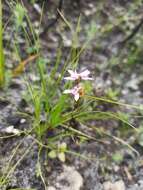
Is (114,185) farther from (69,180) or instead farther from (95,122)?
(95,122)

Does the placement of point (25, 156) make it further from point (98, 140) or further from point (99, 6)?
point (99, 6)

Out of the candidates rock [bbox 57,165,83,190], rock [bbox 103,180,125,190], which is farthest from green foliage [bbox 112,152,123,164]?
rock [bbox 57,165,83,190]

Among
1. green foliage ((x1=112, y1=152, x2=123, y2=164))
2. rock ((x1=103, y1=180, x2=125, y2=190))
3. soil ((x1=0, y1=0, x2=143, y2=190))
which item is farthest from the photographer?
green foliage ((x1=112, y1=152, x2=123, y2=164))

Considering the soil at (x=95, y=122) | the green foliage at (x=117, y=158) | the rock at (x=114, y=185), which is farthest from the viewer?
the green foliage at (x=117, y=158)

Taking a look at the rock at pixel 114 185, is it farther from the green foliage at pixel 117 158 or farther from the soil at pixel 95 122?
the green foliage at pixel 117 158

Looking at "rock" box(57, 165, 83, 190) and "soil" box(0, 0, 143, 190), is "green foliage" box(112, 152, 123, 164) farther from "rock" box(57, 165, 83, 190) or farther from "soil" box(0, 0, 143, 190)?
"rock" box(57, 165, 83, 190)

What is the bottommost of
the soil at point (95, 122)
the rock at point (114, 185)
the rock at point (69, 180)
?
the rock at point (114, 185)

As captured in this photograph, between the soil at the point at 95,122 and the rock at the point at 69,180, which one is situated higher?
the soil at the point at 95,122

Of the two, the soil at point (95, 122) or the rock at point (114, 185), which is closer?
the soil at point (95, 122)

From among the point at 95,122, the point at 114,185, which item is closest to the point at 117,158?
the point at 114,185

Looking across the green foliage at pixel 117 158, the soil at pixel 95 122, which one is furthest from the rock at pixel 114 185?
the green foliage at pixel 117 158
